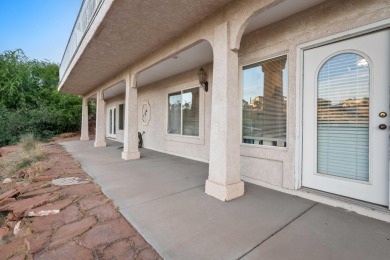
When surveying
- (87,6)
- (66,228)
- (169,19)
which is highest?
(87,6)

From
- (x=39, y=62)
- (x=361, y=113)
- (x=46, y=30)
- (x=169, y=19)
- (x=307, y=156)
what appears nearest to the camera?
(x=361, y=113)

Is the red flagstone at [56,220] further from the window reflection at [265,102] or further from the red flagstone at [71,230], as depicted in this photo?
the window reflection at [265,102]

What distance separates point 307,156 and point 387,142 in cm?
89

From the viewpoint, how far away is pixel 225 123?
2.78 meters

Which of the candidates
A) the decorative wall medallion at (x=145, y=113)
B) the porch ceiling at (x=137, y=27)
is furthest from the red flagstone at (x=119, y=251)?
the decorative wall medallion at (x=145, y=113)

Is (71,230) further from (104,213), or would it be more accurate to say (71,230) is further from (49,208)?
(49,208)

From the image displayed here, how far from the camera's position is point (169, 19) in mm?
3102

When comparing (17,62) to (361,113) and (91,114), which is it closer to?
(91,114)

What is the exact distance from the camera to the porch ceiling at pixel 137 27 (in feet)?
9.02

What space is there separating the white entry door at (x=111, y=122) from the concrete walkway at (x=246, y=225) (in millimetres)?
9536

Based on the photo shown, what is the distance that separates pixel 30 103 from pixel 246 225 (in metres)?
16.8

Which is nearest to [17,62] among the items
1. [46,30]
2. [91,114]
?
[91,114]

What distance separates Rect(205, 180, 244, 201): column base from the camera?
2.76 metres

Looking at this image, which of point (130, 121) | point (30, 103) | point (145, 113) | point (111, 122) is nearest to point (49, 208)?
point (130, 121)
